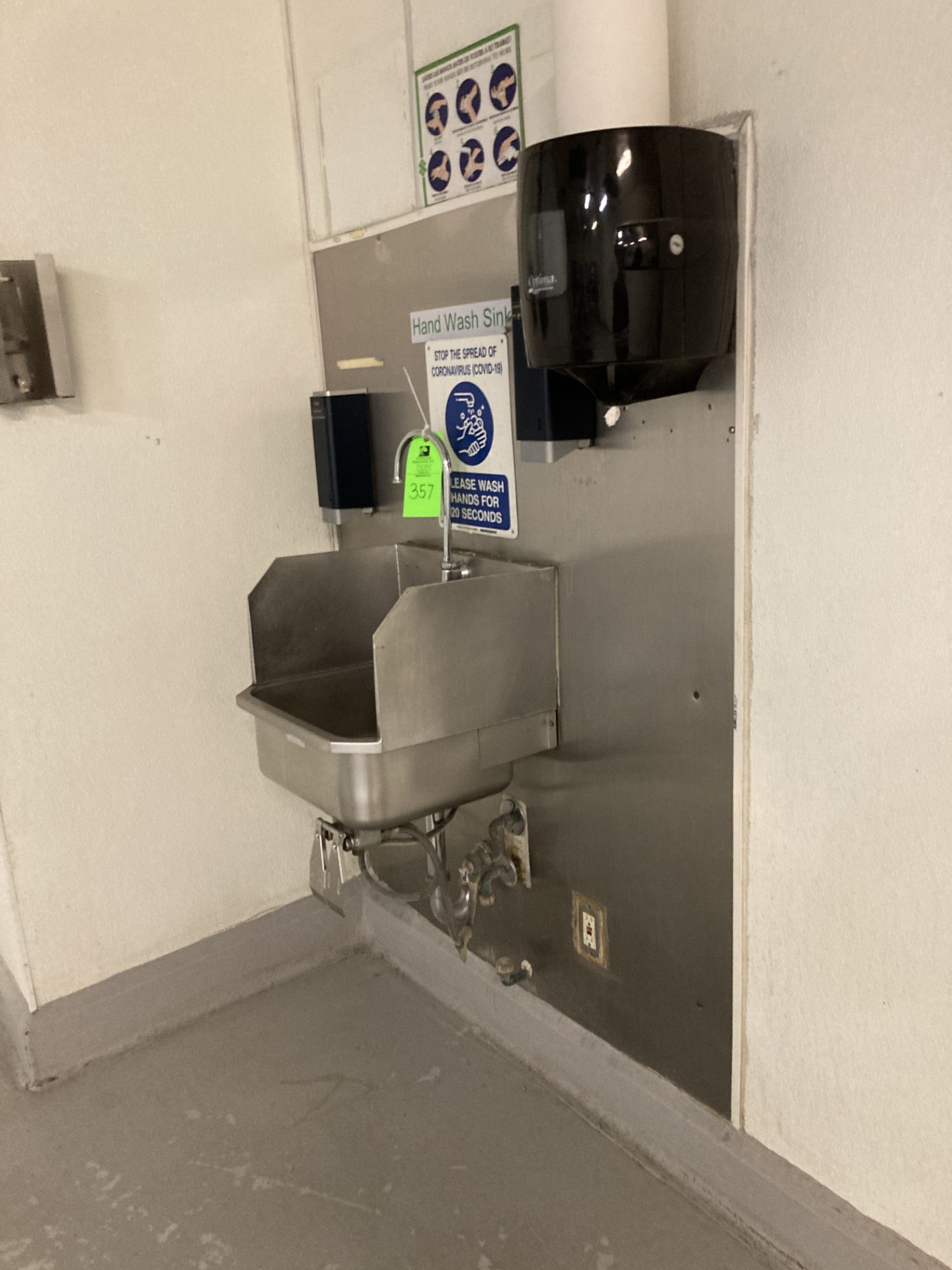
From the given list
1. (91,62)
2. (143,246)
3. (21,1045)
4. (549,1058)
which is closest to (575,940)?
(549,1058)

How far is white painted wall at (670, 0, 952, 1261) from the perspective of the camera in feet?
3.34

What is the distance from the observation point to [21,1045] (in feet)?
6.01

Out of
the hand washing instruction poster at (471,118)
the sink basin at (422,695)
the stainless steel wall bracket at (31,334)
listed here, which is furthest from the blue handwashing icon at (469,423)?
the stainless steel wall bracket at (31,334)

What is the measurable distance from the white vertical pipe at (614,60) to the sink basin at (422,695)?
2.04ft

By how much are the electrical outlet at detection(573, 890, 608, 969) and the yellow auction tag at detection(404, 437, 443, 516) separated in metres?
0.68

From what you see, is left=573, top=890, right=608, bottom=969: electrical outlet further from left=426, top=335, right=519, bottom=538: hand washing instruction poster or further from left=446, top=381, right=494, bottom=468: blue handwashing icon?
left=446, top=381, right=494, bottom=468: blue handwashing icon

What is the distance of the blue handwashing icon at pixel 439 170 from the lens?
1.53m

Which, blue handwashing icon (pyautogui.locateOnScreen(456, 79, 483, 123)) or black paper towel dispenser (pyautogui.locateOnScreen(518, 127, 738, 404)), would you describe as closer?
black paper towel dispenser (pyautogui.locateOnScreen(518, 127, 738, 404))

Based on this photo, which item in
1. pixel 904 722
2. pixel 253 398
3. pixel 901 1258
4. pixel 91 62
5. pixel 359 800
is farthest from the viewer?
pixel 253 398

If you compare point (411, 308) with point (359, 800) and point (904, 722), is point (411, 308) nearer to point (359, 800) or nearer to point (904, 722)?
point (359, 800)

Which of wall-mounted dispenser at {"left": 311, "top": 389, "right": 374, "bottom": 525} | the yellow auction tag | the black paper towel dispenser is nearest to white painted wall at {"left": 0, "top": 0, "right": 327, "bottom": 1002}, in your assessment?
wall-mounted dispenser at {"left": 311, "top": 389, "right": 374, "bottom": 525}

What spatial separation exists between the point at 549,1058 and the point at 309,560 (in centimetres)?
96

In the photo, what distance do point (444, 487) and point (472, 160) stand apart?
486 millimetres

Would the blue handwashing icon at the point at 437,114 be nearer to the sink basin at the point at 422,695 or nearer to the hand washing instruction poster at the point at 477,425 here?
the hand washing instruction poster at the point at 477,425
